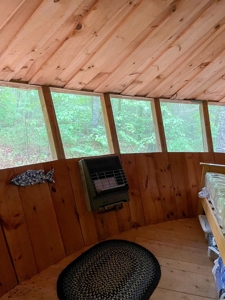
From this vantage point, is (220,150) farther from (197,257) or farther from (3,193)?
(3,193)

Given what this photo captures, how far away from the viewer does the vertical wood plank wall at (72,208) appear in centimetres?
171

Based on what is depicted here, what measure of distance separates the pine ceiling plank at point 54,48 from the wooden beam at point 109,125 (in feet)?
2.54

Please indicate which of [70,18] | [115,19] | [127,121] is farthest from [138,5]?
[127,121]

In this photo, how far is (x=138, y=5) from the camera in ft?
4.96

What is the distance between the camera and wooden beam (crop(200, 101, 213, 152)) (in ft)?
10.7

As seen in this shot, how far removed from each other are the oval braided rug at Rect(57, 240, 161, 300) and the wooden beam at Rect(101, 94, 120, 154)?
1.12 metres

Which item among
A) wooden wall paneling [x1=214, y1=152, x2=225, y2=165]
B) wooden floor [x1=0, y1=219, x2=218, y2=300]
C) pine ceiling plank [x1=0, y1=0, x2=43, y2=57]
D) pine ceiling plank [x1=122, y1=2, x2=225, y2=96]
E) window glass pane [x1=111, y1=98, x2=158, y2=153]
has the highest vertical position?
pine ceiling plank [x1=0, y1=0, x2=43, y2=57]

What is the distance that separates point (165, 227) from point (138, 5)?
2367mm

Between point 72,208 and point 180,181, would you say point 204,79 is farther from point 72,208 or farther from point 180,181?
point 72,208

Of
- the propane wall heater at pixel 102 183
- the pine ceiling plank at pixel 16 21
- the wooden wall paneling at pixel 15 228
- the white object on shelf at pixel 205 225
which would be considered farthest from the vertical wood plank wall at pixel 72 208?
the pine ceiling plank at pixel 16 21

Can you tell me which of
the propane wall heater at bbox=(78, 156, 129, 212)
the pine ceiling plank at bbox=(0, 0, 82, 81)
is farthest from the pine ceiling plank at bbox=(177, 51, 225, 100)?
the pine ceiling plank at bbox=(0, 0, 82, 81)

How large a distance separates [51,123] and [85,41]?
2.84ft

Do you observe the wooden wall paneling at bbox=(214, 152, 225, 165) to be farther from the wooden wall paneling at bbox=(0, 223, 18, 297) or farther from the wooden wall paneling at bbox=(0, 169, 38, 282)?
the wooden wall paneling at bbox=(0, 223, 18, 297)

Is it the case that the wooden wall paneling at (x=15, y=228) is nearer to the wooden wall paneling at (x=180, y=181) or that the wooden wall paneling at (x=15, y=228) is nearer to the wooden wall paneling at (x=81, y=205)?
the wooden wall paneling at (x=81, y=205)
